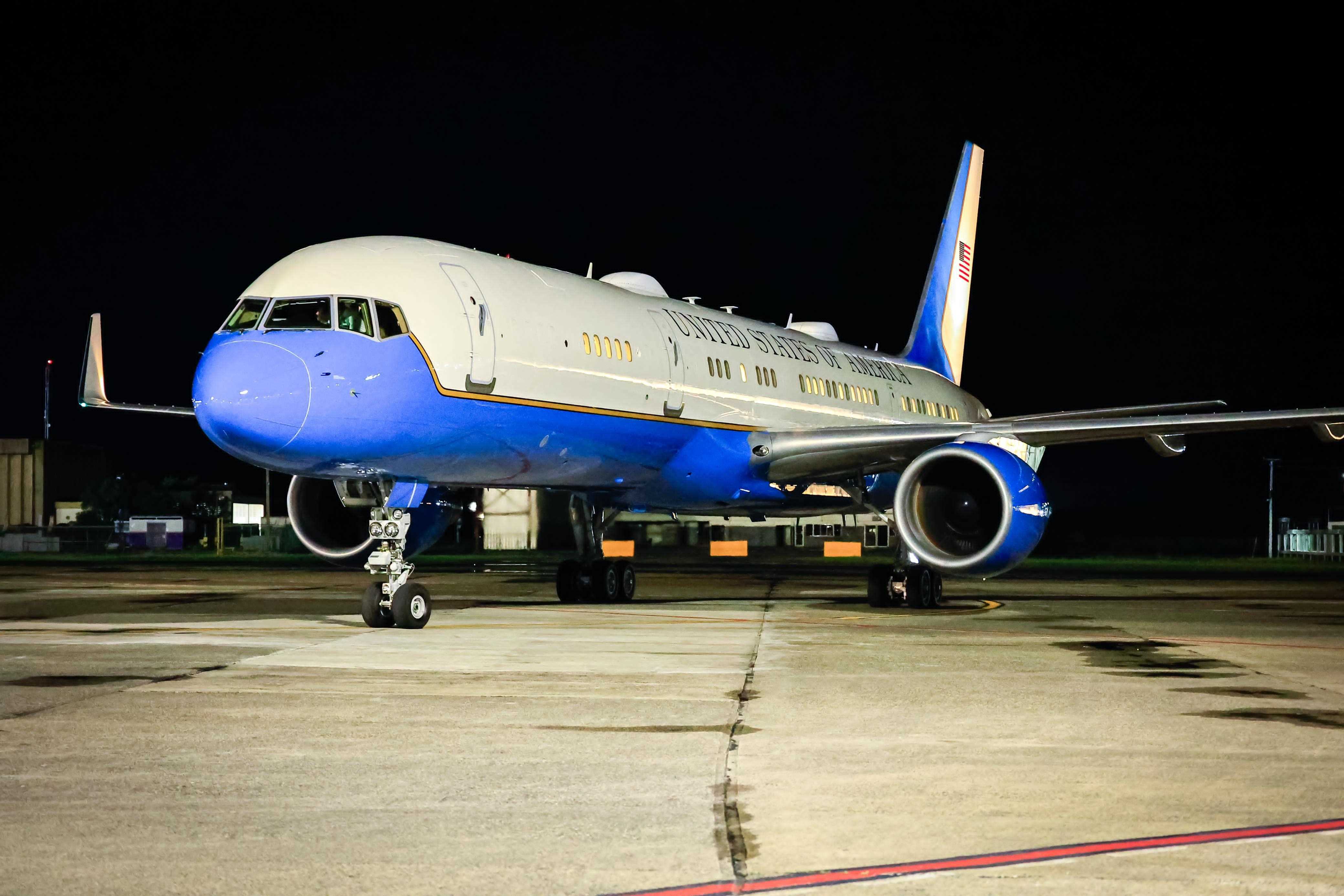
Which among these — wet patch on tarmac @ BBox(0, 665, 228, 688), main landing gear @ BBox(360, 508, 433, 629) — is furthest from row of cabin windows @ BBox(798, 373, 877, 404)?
wet patch on tarmac @ BBox(0, 665, 228, 688)

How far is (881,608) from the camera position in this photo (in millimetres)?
20828

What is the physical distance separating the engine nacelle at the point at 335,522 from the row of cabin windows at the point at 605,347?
275 cm

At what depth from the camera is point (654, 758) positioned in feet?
25.5

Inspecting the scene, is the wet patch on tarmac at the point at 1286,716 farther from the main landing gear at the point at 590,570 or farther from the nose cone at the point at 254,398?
the main landing gear at the point at 590,570

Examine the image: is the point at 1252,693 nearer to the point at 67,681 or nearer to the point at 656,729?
the point at 656,729

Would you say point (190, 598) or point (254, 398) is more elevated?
point (254, 398)

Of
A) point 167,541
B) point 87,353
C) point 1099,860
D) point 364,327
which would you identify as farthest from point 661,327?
point 167,541

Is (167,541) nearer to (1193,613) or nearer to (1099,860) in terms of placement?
(1193,613)

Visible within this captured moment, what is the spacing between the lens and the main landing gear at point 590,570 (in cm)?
2159

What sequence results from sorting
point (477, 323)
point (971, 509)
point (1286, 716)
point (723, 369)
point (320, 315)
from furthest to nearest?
point (723, 369) < point (971, 509) < point (477, 323) < point (320, 315) < point (1286, 716)

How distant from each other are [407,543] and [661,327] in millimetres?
4493

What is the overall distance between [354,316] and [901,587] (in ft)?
30.1

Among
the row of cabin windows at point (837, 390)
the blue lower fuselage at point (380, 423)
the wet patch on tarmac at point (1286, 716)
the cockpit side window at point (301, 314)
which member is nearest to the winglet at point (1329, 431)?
the row of cabin windows at point (837, 390)

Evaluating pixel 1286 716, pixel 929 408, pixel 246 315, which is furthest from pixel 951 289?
pixel 1286 716
